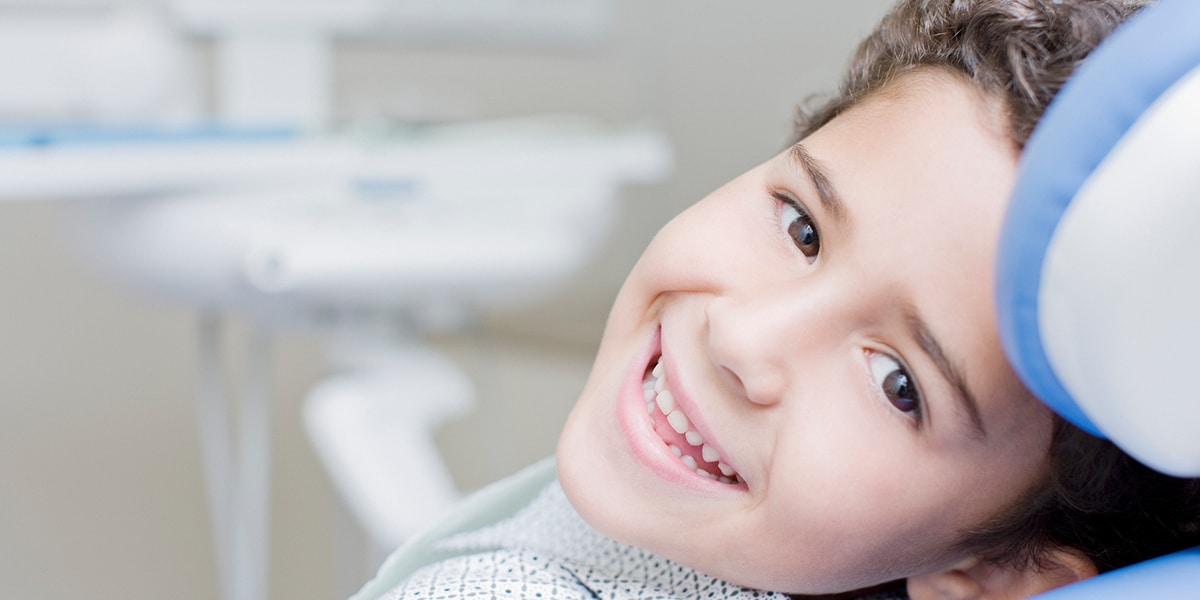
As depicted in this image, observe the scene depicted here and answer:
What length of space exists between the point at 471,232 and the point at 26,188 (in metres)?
0.40

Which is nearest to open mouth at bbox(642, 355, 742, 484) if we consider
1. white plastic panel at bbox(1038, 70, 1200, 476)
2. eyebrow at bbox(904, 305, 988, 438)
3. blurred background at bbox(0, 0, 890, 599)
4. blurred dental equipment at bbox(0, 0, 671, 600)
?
eyebrow at bbox(904, 305, 988, 438)

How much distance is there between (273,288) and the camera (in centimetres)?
104

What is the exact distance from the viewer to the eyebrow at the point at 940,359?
47 cm

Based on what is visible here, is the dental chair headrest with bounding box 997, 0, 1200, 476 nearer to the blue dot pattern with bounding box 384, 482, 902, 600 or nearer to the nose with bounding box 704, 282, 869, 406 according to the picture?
the nose with bounding box 704, 282, 869, 406

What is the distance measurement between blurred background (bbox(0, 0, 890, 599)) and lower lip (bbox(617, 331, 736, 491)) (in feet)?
2.35

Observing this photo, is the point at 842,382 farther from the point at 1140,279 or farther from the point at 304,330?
the point at 304,330

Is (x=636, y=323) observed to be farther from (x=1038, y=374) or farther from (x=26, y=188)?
(x=26, y=188)

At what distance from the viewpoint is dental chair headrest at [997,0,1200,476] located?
315 millimetres

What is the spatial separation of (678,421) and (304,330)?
29.5 inches

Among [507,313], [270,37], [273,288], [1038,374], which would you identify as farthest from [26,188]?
[507,313]

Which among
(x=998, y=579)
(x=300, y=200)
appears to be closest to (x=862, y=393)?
(x=998, y=579)

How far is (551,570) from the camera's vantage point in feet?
1.91

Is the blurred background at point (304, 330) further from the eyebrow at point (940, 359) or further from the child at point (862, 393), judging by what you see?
the eyebrow at point (940, 359)

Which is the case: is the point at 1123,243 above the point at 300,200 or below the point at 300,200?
above
